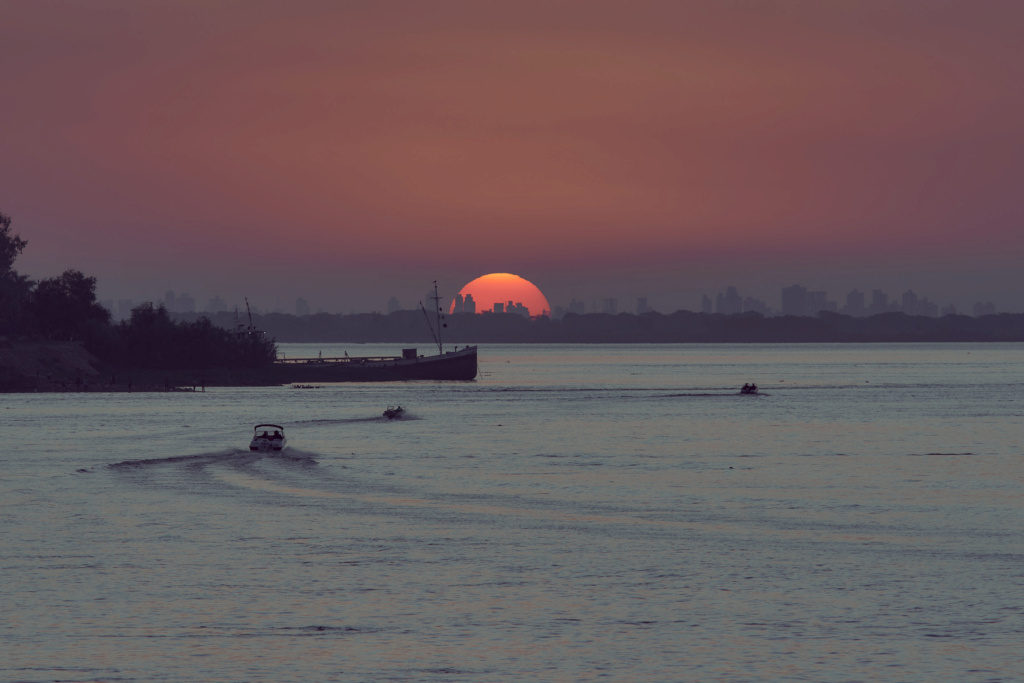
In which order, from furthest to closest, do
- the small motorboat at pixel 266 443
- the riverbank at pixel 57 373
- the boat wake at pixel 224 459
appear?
the riverbank at pixel 57 373 < the small motorboat at pixel 266 443 < the boat wake at pixel 224 459

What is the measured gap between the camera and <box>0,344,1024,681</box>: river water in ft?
78.8

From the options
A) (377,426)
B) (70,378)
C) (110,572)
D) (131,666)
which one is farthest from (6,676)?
(70,378)

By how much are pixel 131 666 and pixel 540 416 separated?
103 m

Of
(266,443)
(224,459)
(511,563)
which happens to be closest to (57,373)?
(266,443)

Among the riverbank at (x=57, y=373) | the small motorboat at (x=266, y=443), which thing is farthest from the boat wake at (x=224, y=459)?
the riverbank at (x=57, y=373)

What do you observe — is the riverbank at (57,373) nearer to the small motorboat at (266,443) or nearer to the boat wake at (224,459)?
the small motorboat at (266,443)

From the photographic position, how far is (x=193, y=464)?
232ft

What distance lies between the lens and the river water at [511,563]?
24.0 m

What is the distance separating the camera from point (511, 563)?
3525 cm

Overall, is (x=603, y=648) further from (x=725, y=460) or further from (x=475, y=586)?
(x=725, y=460)

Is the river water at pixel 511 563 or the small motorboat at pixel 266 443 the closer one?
the river water at pixel 511 563

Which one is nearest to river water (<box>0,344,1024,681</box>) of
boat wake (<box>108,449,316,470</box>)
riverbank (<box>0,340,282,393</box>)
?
boat wake (<box>108,449,316,470</box>)

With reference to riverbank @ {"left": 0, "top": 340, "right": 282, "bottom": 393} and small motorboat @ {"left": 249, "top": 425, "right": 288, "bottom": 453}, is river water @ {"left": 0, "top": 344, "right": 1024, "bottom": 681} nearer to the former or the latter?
small motorboat @ {"left": 249, "top": 425, "right": 288, "bottom": 453}

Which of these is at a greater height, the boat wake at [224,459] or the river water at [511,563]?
the river water at [511,563]
